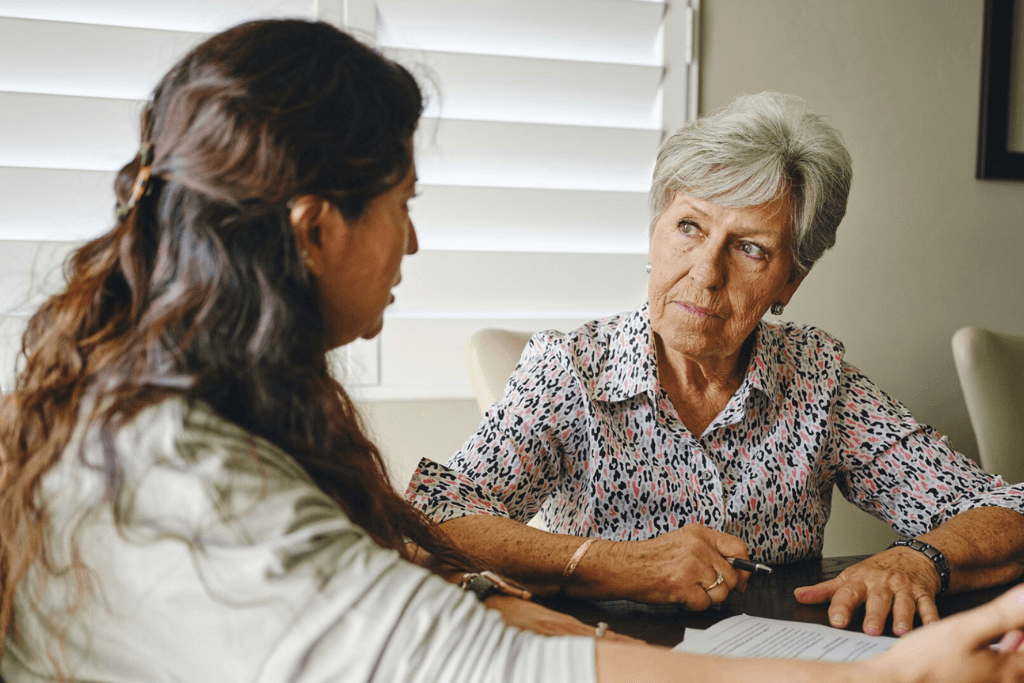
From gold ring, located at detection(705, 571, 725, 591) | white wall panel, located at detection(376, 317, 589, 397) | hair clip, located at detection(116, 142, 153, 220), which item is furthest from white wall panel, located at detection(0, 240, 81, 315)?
gold ring, located at detection(705, 571, 725, 591)

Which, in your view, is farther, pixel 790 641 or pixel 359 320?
pixel 790 641

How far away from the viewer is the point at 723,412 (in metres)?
1.43

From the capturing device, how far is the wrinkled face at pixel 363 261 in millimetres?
716

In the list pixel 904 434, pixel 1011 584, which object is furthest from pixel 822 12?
pixel 1011 584

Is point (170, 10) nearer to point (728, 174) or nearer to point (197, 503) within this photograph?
point (728, 174)

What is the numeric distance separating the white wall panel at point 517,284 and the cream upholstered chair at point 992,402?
2.30 feet

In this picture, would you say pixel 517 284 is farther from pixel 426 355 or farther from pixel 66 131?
pixel 66 131

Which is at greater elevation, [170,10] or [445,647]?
[170,10]

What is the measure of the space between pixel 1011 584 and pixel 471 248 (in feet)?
3.84

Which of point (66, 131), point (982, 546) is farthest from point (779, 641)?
point (66, 131)

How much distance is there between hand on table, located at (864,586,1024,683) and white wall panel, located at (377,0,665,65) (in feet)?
5.04

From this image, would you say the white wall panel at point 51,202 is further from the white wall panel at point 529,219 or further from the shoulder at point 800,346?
the shoulder at point 800,346

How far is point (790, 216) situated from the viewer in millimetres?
1420

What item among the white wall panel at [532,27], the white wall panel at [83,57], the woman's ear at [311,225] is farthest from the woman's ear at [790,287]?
the white wall panel at [83,57]
